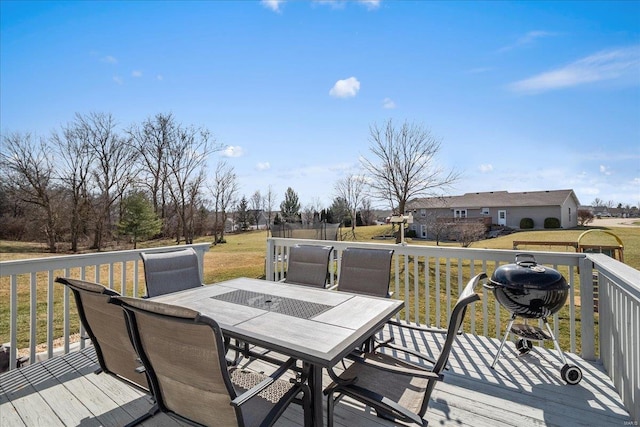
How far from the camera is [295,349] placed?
152 centimetres

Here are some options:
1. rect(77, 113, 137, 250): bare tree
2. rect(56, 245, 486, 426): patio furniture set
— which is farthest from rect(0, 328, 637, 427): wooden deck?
rect(77, 113, 137, 250): bare tree

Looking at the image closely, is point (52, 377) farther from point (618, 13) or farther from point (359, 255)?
point (618, 13)

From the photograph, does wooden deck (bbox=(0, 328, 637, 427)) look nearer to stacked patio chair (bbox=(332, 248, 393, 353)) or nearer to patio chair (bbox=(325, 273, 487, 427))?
patio chair (bbox=(325, 273, 487, 427))

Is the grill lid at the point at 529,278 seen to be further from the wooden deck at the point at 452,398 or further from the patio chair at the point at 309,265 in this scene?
the patio chair at the point at 309,265

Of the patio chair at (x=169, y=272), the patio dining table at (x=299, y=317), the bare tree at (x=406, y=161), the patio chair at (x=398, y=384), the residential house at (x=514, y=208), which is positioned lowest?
the patio chair at (x=398, y=384)

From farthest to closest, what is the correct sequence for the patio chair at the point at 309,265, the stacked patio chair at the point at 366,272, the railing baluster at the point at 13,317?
the patio chair at the point at 309,265 → the stacked patio chair at the point at 366,272 → the railing baluster at the point at 13,317

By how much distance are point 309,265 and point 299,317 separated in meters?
1.45

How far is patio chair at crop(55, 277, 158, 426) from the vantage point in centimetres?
165

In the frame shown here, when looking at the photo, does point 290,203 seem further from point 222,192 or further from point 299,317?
point 299,317

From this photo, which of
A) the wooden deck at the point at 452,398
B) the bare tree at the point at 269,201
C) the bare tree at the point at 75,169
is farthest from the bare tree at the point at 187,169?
the wooden deck at the point at 452,398

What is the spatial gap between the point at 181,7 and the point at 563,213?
28384 mm

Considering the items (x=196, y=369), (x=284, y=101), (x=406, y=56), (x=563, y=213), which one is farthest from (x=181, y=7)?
(x=563, y=213)

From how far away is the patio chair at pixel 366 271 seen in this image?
302cm

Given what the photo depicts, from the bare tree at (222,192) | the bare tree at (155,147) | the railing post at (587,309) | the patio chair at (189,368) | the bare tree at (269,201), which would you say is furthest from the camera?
the bare tree at (269,201)
